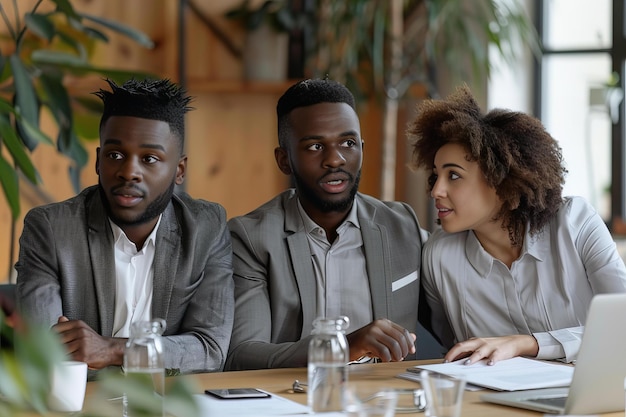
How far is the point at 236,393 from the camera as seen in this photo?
156 centimetres

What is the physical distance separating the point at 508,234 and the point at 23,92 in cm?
144

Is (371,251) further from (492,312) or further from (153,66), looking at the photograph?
(153,66)

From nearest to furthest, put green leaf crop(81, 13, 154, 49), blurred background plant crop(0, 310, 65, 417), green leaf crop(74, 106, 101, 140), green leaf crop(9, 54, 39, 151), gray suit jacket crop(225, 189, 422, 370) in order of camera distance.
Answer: blurred background plant crop(0, 310, 65, 417) < gray suit jacket crop(225, 189, 422, 370) < green leaf crop(9, 54, 39, 151) < green leaf crop(81, 13, 154, 49) < green leaf crop(74, 106, 101, 140)

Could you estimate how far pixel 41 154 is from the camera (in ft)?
13.5

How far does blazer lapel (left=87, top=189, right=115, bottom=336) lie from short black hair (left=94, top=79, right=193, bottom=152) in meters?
0.23

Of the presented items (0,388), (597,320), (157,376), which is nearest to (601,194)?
(597,320)

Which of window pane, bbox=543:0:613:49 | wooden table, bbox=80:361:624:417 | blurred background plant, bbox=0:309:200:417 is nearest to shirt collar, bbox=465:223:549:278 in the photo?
wooden table, bbox=80:361:624:417

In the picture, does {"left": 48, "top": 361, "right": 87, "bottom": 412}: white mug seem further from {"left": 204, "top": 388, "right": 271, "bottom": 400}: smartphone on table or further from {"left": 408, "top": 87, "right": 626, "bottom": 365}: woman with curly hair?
{"left": 408, "top": 87, "right": 626, "bottom": 365}: woman with curly hair

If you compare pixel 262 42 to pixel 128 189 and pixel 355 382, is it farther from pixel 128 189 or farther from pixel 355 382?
pixel 355 382

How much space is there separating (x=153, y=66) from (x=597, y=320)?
11.0ft

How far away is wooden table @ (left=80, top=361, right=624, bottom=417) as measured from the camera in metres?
1.45

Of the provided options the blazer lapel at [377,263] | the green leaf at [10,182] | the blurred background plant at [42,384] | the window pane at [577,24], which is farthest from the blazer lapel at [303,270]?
the window pane at [577,24]

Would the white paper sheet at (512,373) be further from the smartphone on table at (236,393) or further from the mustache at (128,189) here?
the mustache at (128,189)

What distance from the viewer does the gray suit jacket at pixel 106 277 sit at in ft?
6.61
